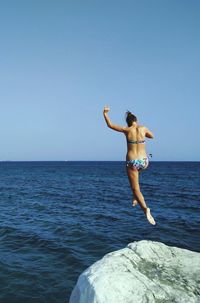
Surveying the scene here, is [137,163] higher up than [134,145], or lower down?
lower down

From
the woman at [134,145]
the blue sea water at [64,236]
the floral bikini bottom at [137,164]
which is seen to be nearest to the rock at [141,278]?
the woman at [134,145]

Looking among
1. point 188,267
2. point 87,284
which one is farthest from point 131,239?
point 87,284

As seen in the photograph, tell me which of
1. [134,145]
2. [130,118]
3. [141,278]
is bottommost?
[141,278]

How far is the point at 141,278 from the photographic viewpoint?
7316 mm

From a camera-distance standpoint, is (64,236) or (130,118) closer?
(130,118)

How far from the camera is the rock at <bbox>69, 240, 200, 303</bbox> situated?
265 inches

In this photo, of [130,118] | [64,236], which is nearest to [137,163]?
[130,118]

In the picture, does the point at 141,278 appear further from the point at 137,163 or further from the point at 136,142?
the point at 136,142

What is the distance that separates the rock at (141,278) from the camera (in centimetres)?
674

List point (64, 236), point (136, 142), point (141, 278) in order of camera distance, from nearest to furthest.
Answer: point (141, 278) → point (136, 142) → point (64, 236)

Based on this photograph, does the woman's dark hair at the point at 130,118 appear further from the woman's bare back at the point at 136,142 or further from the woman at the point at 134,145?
the woman's bare back at the point at 136,142

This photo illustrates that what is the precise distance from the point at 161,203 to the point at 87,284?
32.5 meters

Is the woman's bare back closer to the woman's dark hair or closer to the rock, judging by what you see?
the woman's dark hair

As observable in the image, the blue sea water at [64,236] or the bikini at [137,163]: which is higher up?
the bikini at [137,163]
